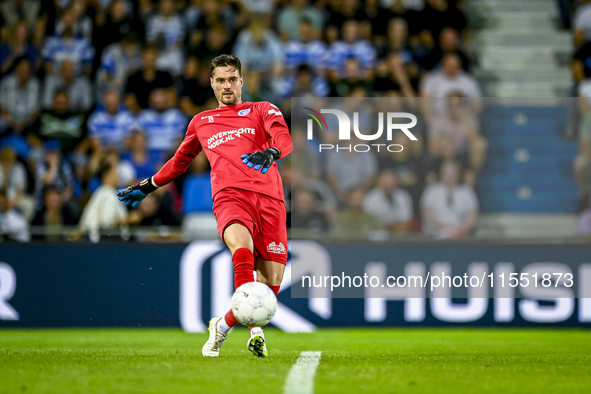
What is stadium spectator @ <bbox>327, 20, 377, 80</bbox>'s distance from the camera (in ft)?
42.6

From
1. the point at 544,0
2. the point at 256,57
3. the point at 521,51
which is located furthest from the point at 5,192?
the point at 544,0

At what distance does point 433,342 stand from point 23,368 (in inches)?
181

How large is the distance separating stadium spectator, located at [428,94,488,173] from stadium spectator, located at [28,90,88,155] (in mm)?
5513

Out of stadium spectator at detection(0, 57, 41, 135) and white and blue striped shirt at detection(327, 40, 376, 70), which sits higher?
white and blue striped shirt at detection(327, 40, 376, 70)

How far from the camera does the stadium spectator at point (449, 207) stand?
1041cm

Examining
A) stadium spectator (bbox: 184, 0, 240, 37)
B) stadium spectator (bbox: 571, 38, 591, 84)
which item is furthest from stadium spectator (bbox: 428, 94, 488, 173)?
stadium spectator (bbox: 184, 0, 240, 37)

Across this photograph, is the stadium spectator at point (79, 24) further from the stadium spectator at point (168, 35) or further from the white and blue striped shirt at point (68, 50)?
the stadium spectator at point (168, 35)

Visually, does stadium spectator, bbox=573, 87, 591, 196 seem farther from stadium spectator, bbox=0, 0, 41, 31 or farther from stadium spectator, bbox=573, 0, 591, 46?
stadium spectator, bbox=0, 0, 41, 31

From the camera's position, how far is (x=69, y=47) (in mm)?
13750

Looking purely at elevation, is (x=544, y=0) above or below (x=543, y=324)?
above

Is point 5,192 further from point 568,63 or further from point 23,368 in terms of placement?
point 568,63

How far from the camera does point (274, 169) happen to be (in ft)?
20.7

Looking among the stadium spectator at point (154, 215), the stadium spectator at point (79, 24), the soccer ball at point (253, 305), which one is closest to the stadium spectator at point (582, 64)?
the stadium spectator at point (154, 215)

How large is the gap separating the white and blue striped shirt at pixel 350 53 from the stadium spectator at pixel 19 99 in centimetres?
482
